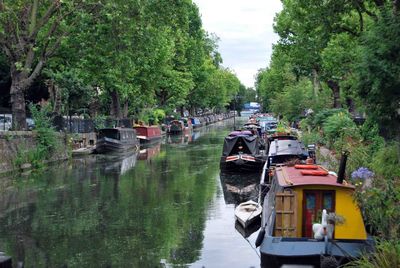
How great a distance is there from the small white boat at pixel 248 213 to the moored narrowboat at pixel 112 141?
23824 millimetres

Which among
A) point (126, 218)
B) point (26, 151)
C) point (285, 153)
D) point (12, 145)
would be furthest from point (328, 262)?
point (26, 151)

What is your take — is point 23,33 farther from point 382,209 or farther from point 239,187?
point 382,209

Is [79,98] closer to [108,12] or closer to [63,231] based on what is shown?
[108,12]

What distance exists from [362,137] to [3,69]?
34.9 meters

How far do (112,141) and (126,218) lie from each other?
23953 mm

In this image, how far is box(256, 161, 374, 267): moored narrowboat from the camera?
35.7 feet

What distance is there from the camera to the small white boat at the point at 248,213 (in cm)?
1705

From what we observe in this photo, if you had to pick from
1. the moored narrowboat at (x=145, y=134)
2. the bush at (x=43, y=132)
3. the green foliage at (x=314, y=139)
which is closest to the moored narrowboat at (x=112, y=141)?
the moored narrowboat at (x=145, y=134)

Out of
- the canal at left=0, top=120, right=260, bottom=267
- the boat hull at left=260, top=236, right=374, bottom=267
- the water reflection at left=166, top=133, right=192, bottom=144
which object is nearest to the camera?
the boat hull at left=260, top=236, right=374, bottom=267

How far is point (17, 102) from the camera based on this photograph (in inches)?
1227

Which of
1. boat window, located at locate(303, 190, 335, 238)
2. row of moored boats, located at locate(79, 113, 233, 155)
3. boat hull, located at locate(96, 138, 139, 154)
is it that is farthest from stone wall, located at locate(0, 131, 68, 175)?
boat window, located at locate(303, 190, 335, 238)

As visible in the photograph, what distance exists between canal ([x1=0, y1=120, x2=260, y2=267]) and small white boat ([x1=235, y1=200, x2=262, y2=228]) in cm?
31

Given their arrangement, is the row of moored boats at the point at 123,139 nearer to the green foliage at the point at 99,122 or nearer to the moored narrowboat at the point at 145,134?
the moored narrowboat at the point at 145,134

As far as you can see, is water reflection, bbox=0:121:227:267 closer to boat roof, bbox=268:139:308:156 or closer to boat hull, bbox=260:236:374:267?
boat hull, bbox=260:236:374:267
